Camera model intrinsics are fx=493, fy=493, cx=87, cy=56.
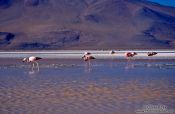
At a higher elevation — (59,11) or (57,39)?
(59,11)

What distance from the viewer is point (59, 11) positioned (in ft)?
386

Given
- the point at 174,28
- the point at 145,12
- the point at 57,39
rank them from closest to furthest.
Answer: the point at 57,39
the point at 174,28
the point at 145,12

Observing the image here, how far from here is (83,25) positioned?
106875 mm

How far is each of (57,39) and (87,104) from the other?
85.6 meters

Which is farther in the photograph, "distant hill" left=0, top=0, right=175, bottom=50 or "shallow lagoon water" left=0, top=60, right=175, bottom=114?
"distant hill" left=0, top=0, right=175, bottom=50

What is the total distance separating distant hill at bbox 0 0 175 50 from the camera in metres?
94.2

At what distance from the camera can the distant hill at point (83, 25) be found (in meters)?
94.2

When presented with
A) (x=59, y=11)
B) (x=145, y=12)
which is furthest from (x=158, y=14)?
(x=59, y=11)

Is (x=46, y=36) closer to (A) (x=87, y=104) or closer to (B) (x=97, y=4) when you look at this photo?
(B) (x=97, y=4)

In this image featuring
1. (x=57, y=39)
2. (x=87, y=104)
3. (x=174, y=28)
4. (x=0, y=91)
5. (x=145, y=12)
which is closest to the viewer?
(x=87, y=104)

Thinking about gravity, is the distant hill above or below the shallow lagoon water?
above

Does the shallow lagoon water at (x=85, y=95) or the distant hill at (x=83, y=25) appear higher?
the distant hill at (x=83, y=25)

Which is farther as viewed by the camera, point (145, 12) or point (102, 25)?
point (145, 12)

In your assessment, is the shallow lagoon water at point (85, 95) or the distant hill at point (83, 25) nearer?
the shallow lagoon water at point (85, 95)
